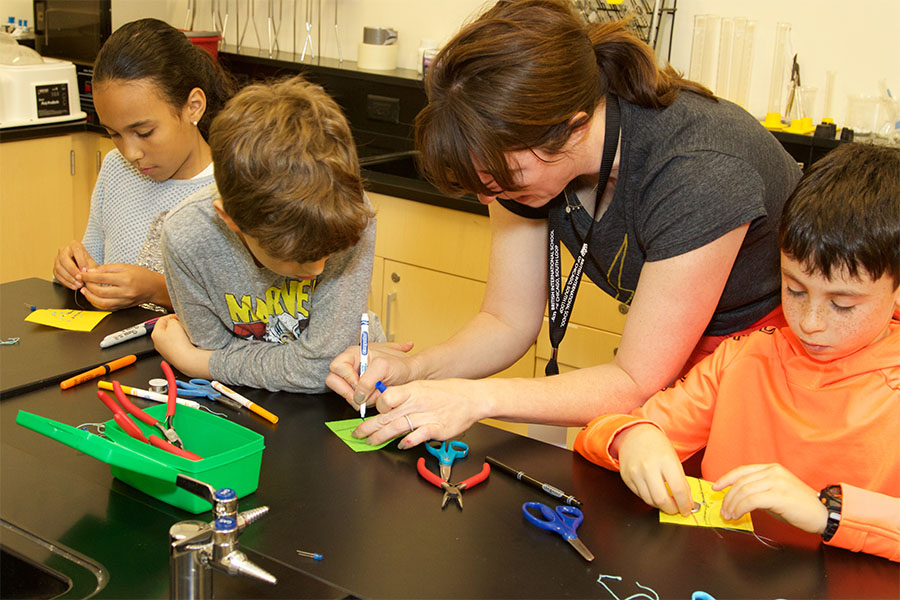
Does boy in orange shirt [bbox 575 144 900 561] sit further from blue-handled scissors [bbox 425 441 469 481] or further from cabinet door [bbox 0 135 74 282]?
cabinet door [bbox 0 135 74 282]

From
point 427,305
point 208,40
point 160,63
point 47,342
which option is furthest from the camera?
point 208,40

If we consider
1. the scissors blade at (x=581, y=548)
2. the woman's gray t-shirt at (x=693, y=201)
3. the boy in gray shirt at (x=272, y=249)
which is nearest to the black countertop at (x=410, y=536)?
the scissors blade at (x=581, y=548)

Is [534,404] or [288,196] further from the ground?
[288,196]

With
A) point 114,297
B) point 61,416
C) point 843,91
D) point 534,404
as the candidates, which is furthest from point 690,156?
point 843,91

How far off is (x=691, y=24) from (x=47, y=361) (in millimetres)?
2001

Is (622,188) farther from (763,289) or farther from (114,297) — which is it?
(114,297)

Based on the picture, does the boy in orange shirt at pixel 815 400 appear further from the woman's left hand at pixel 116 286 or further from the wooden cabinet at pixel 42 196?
the wooden cabinet at pixel 42 196

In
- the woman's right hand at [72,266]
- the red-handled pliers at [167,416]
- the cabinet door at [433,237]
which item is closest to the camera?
the red-handled pliers at [167,416]

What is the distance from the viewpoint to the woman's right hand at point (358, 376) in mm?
1232

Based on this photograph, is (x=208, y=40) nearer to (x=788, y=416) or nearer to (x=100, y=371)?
(x=100, y=371)

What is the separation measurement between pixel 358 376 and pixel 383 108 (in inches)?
70.7

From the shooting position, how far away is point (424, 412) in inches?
45.1

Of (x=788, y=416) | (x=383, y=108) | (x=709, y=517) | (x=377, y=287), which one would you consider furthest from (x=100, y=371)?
(x=383, y=108)

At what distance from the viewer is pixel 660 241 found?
3.79ft
